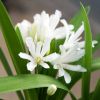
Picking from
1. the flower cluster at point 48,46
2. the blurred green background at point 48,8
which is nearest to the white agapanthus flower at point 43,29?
the flower cluster at point 48,46

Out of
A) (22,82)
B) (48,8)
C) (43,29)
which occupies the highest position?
(48,8)

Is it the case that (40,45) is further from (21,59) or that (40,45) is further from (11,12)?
(11,12)

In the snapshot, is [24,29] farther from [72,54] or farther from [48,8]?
[48,8]

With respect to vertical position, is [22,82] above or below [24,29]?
below

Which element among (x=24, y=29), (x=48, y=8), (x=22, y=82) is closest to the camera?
(x=22, y=82)

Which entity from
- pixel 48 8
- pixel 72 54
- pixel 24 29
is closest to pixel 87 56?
pixel 72 54

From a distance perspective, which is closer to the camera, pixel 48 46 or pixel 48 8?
pixel 48 46

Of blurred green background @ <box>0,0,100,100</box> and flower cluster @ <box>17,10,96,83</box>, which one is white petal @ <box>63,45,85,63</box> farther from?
blurred green background @ <box>0,0,100,100</box>

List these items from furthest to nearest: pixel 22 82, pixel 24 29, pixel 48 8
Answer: pixel 48 8
pixel 24 29
pixel 22 82

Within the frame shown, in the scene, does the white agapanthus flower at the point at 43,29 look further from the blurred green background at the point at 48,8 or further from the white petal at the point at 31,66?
the blurred green background at the point at 48,8
